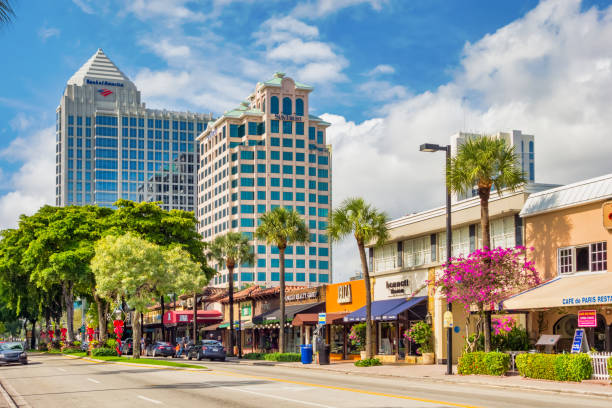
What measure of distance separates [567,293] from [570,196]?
6030 mm

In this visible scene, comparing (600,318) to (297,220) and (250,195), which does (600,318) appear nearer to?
(297,220)

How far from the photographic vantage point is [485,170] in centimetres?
3092

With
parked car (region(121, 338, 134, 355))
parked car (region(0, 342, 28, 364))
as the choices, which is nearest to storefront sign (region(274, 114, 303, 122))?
parked car (region(121, 338, 134, 355))

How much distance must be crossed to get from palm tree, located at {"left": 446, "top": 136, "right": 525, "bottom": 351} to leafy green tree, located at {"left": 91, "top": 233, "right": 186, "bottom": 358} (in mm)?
23225

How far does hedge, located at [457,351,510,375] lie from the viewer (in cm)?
2845

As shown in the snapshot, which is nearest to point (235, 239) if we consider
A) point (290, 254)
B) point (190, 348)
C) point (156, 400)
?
point (190, 348)

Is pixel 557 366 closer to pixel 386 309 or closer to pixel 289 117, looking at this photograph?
pixel 386 309

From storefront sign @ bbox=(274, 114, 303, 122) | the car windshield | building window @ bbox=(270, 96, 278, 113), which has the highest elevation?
building window @ bbox=(270, 96, 278, 113)

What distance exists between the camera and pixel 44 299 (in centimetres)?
7838

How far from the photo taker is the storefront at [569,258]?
92.6 feet

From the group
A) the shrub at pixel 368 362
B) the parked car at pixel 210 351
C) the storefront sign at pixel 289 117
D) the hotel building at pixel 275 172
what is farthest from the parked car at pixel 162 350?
the storefront sign at pixel 289 117

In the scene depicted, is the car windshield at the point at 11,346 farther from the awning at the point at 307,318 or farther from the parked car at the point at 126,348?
the parked car at the point at 126,348

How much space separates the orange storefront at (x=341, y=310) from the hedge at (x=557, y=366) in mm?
23324

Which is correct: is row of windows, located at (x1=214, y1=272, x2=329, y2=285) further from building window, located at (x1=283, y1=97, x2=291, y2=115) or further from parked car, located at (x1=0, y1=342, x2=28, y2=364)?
parked car, located at (x1=0, y1=342, x2=28, y2=364)
